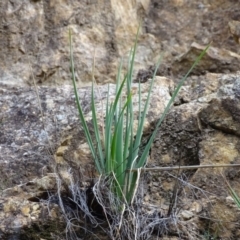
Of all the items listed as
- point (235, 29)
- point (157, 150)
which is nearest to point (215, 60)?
point (235, 29)

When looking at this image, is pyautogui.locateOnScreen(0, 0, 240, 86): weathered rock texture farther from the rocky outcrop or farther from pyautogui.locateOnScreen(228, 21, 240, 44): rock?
the rocky outcrop

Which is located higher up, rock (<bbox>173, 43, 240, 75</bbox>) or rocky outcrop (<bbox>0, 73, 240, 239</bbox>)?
rock (<bbox>173, 43, 240, 75</bbox>)

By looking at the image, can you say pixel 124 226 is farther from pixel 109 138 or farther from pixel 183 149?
pixel 183 149

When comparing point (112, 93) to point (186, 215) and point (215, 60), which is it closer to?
point (215, 60)

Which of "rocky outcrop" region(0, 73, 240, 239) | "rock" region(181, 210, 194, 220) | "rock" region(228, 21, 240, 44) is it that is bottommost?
"rock" region(181, 210, 194, 220)

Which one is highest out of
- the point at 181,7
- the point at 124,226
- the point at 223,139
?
the point at 181,7

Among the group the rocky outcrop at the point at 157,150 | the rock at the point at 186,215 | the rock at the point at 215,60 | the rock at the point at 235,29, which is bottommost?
the rock at the point at 186,215

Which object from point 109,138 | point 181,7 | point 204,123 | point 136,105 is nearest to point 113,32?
point 181,7

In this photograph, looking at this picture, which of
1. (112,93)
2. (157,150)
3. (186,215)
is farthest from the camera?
(112,93)

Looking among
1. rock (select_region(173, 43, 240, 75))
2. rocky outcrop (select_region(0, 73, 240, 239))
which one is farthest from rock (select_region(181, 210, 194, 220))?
rock (select_region(173, 43, 240, 75))

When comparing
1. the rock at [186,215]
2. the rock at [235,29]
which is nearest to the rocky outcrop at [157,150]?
the rock at [186,215]

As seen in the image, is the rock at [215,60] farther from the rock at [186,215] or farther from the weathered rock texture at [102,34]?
the rock at [186,215]
